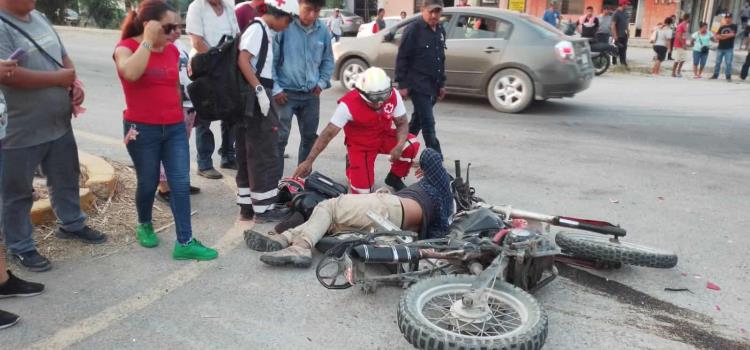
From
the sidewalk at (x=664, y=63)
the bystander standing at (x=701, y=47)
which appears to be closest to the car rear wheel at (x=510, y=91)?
the bystander standing at (x=701, y=47)

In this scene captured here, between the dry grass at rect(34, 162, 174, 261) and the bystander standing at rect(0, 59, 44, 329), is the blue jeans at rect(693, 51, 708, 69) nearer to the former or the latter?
the dry grass at rect(34, 162, 174, 261)

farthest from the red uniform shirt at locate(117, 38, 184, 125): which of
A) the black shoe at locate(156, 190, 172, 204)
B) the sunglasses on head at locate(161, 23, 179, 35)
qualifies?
the black shoe at locate(156, 190, 172, 204)

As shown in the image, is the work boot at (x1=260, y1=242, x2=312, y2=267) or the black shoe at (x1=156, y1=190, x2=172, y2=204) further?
the black shoe at (x1=156, y1=190, x2=172, y2=204)

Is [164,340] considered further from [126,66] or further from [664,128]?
[664,128]

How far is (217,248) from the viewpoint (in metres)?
4.36

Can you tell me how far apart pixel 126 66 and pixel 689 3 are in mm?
29973

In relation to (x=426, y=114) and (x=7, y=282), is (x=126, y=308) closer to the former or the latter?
(x=7, y=282)

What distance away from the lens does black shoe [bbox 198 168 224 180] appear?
6.00 m

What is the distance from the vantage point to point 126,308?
3.49 meters

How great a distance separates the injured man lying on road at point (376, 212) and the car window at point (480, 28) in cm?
623

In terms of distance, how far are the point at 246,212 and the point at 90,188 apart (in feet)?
4.11

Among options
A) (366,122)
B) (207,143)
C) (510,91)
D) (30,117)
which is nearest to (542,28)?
(510,91)

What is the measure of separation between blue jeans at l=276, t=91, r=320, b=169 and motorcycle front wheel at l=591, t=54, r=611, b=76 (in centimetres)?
1104

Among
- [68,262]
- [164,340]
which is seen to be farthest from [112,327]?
[68,262]
